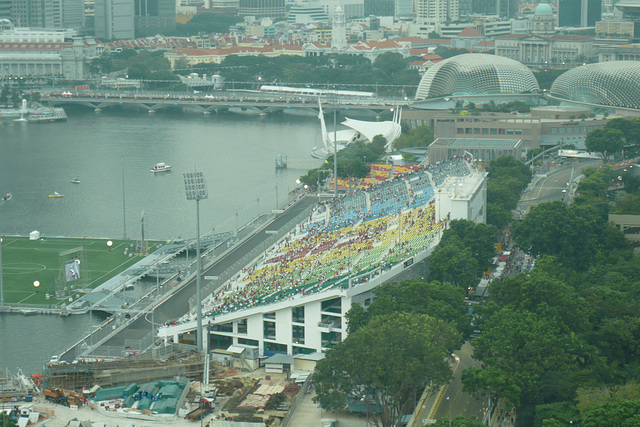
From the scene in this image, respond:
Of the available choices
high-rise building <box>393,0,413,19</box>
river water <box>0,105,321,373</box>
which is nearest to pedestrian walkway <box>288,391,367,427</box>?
river water <box>0,105,321,373</box>

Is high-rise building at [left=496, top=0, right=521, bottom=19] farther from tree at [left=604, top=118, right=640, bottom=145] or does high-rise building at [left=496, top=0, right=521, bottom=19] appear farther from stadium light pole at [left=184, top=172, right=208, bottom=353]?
stadium light pole at [left=184, top=172, right=208, bottom=353]

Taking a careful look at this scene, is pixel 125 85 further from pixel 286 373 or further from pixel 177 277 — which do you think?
pixel 286 373

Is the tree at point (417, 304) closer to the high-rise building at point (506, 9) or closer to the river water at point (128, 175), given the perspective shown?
the river water at point (128, 175)

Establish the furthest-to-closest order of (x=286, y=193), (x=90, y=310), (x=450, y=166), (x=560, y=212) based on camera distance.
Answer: (x=286, y=193), (x=450, y=166), (x=560, y=212), (x=90, y=310)

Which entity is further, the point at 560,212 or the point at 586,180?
the point at 586,180

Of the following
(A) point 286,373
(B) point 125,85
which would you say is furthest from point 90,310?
(B) point 125,85

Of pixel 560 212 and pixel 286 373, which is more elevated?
pixel 560 212
